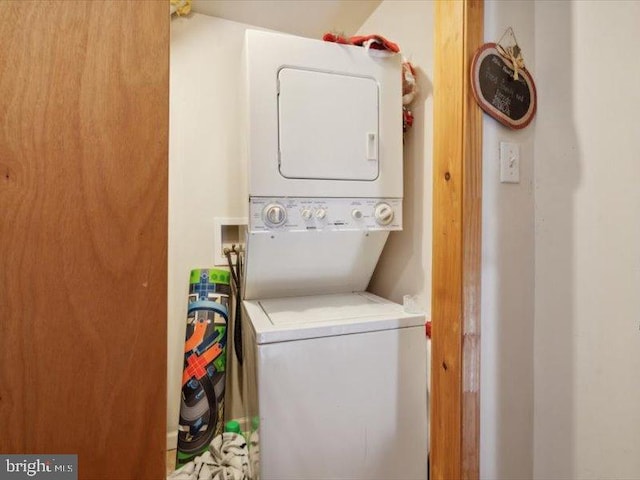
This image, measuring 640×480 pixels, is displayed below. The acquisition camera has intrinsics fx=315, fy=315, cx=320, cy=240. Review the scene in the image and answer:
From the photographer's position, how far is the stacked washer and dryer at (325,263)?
1.13 meters

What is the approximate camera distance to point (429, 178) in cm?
144

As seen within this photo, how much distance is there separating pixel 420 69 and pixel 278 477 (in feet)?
5.85

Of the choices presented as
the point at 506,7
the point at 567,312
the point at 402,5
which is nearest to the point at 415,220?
the point at 567,312

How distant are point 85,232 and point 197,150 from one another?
151cm

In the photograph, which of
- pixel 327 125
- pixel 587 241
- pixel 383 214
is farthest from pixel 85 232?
pixel 587 241

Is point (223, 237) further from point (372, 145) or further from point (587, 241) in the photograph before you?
point (587, 241)

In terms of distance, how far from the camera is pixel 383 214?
4.79 ft

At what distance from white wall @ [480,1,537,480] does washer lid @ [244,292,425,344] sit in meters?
0.30

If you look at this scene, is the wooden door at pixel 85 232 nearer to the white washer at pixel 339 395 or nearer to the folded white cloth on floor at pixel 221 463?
the white washer at pixel 339 395

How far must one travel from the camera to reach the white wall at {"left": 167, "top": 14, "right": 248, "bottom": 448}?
1889mm

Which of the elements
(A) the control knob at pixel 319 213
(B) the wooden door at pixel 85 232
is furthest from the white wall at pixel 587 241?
(B) the wooden door at pixel 85 232

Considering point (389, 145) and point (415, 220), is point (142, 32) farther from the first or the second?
point (415, 220)

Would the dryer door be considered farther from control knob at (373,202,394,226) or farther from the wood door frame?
the wood door frame

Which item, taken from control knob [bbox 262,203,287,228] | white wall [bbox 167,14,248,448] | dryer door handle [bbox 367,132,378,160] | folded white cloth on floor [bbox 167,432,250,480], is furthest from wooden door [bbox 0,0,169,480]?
white wall [bbox 167,14,248,448]
